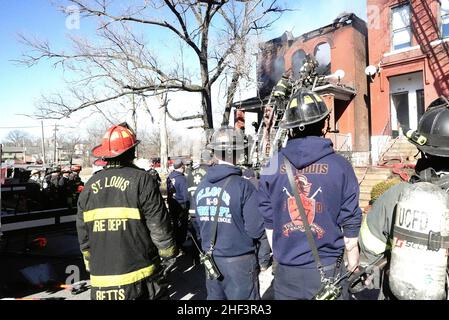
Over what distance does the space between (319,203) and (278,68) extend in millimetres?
20640

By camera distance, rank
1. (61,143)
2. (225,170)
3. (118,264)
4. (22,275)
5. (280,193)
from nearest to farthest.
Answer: (280,193), (118,264), (225,170), (22,275), (61,143)

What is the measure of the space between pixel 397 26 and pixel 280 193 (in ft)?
54.0

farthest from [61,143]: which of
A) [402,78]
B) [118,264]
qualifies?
[118,264]

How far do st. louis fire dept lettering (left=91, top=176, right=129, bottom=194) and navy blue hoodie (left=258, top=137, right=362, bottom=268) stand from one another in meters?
1.23

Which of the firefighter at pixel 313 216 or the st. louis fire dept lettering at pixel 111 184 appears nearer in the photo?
the firefighter at pixel 313 216

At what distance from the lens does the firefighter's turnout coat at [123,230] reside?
2621 millimetres

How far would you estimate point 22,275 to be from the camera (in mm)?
5477

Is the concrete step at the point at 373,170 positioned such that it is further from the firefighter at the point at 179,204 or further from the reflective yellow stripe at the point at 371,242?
the reflective yellow stripe at the point at 371,242

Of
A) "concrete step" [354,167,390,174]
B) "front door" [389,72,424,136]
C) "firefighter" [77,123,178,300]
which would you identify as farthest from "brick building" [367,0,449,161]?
"firefighter" [77,123,178,300]

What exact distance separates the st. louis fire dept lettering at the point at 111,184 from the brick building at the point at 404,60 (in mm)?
15006

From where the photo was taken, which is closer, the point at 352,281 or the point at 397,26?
the point at 352,281

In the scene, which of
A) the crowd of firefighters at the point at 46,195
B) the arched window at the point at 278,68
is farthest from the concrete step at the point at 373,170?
the arched window at the point at 278,68

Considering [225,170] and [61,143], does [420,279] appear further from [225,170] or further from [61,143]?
[61,143]

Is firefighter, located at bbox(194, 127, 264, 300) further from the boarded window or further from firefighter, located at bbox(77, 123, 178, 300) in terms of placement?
the boarded window
